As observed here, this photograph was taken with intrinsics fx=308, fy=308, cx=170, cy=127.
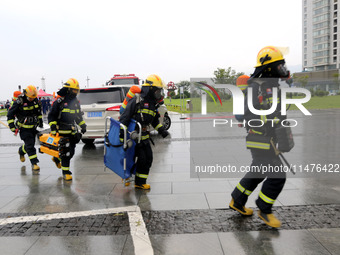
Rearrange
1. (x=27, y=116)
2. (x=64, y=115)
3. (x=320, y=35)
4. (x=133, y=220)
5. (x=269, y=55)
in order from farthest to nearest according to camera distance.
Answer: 1. (x=320, y=35)
2. (x=27, y=116)
3. (x=64, y=115)
4. (x=133, y=220)
5. (x=269, y=55)

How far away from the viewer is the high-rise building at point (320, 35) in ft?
289

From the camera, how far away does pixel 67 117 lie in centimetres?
589

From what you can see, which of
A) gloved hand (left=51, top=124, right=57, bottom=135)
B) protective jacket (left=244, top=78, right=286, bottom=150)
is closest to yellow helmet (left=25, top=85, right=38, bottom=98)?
gloved hand (left=51, top=124, right=57, bottom=135)

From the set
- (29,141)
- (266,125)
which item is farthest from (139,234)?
(29,141)

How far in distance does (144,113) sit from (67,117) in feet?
5.88

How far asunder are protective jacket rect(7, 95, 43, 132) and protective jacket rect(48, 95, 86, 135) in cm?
92

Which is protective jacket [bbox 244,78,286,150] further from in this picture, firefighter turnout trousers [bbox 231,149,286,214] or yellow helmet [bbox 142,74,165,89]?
yellow helmet [bbox 142,74,165,89]

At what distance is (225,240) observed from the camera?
328 centimetres

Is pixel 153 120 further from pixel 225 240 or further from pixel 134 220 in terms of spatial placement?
pixel 225 240

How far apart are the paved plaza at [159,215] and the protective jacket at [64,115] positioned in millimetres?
978

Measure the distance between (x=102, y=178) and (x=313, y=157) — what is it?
4807 millimetres

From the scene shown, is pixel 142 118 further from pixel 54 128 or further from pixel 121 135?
pixel 54 128

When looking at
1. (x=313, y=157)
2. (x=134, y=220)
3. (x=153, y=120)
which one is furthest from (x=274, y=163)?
(x=313, y=157)

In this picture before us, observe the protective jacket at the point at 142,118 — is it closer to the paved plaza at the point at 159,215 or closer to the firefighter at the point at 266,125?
the paved plaza at the point at 159,215
